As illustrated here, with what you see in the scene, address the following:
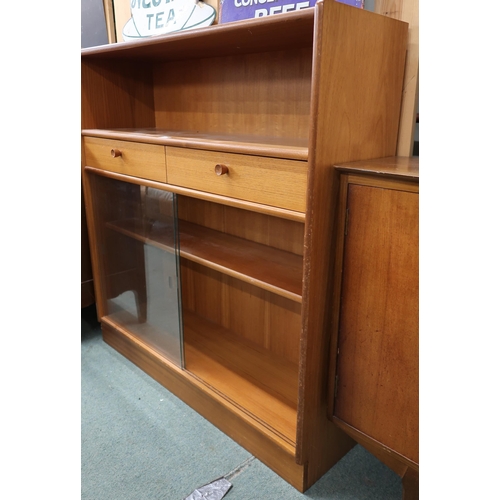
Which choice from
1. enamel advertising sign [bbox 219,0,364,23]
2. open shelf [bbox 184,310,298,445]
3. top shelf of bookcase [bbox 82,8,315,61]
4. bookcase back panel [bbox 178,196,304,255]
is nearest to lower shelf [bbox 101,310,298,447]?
open shelf [bbox 184,310,298,445]

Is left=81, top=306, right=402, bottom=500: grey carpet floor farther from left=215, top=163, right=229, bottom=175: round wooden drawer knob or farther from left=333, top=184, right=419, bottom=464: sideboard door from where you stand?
left=215, top=163, right=229, bottom=175: round wooden drawer knob

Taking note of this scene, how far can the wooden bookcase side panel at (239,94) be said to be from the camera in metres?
1.44

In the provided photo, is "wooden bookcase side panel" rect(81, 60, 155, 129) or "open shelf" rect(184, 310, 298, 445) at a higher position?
"wooden bookcase side panel" rect(81, 60, 155, 129)

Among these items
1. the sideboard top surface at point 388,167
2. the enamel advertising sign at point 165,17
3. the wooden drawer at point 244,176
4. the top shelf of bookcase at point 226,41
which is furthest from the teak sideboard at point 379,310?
the enamel advertising sign at point 165,17

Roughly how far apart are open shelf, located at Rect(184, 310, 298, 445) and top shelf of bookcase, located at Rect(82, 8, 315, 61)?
3.70 feet

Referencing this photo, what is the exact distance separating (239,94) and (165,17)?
1.55 ft

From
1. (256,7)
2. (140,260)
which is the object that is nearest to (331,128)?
(256,7)

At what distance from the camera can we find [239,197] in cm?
122

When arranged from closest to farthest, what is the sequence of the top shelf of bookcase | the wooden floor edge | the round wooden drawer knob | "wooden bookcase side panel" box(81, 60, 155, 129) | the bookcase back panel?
the top shelf of bookcase
the round wooden drawer knob
the wooden floor edge
the bookcase back panel
"wooden bookcase side panel" box(81, 60, 155, 129)

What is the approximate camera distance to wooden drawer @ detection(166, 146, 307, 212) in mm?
1081

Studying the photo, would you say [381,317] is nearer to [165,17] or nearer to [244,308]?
[244,308]

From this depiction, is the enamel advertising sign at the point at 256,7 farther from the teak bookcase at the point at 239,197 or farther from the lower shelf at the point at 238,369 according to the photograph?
the lower shelf at the point at 238,369
